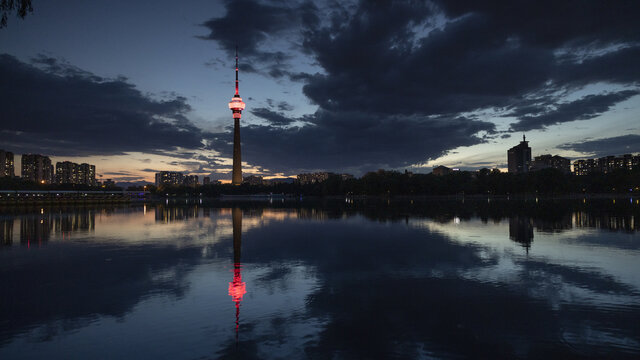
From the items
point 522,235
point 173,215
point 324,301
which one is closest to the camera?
point 324,301

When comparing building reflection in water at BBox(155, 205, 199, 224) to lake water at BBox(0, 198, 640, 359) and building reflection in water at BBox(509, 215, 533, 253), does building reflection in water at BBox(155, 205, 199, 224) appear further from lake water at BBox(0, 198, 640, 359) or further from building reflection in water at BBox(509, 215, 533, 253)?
building reflection in water at BBox(509, 215, 533, 253)

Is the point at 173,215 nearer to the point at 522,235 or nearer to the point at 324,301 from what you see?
the point at 522,235

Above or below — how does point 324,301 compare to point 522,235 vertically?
below

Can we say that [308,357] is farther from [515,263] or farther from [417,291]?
[515,263]

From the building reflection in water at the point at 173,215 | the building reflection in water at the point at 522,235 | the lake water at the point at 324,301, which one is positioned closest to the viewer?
the lake water at the point at 324,301

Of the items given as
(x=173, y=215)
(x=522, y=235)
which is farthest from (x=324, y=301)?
(x=173, y=215)

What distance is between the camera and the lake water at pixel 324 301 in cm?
834

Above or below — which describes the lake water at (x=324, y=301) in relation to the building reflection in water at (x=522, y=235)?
below

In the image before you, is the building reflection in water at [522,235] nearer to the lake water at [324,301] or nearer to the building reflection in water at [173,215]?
the lake water at [324,301]

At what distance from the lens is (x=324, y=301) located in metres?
11.6

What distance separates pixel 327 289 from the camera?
12.9 meters

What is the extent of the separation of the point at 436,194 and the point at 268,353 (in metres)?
181

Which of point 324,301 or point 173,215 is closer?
point 324,301

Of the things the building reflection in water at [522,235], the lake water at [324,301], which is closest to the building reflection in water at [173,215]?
the lake water at [324,301]
